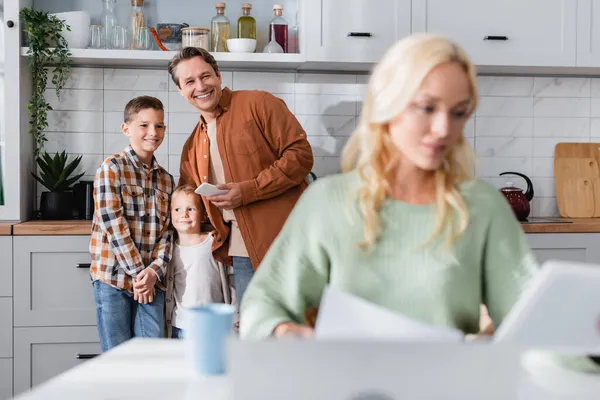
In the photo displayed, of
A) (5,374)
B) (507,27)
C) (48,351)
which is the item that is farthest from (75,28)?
(507,27)

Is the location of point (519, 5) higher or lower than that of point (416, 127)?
higher

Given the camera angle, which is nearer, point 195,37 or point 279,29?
point 195,37

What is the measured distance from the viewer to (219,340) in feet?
3.85

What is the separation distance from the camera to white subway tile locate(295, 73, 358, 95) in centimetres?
357

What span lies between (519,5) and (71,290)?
2.25m

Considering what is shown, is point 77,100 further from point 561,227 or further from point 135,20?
point 561,227

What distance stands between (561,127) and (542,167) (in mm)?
221

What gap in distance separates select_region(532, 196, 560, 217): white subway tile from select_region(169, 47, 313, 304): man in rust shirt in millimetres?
1445

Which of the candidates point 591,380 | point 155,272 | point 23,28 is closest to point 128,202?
point 155,272

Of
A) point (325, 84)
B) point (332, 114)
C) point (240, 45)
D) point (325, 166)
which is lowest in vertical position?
point (325, 166)

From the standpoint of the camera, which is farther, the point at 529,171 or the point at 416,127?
the point at 529,171

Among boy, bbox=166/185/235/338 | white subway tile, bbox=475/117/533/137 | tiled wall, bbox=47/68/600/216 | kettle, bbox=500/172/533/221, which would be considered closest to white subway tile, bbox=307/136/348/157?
tiled wall, bbox=47/68/600/216

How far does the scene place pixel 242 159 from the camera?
9.04 feet

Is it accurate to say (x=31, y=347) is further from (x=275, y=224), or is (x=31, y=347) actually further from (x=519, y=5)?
(x=519, y=5)
